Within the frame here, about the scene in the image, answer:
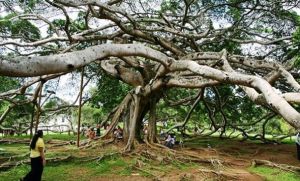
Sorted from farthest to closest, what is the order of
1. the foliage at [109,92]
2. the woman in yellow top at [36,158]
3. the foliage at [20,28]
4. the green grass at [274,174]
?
the foliage at [109,92] < the foliage at [20,28] < the green grass at [274,174] < the woman in yellow top at [36,158]

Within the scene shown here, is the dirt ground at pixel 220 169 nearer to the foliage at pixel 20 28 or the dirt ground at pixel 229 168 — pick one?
the dirt ground at pixel 229 168

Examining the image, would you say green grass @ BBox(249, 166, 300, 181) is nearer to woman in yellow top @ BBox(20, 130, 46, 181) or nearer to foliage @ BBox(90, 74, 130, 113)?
woman in yellow top @ BBox(20, 130, 46, 181)

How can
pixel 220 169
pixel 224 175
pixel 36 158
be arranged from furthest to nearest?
pixel 220 169 < pixel 224 175 < pixel 36 158

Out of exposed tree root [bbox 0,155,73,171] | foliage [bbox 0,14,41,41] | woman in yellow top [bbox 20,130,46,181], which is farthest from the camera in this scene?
foliage [bbox 0,14,41,41]

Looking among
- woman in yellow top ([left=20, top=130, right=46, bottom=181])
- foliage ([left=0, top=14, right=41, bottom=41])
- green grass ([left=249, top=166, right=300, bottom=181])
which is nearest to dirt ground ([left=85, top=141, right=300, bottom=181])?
green grass ([left=249, top=166, right=300, bottom=181])

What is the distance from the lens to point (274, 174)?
31.9 feet

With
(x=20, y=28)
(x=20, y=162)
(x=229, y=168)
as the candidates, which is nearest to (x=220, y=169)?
(x=229, y=168)

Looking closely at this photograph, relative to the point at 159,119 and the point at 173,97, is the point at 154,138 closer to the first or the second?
the point at 173,97

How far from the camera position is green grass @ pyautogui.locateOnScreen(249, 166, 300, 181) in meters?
9.29

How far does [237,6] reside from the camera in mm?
12375

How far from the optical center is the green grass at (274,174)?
929 centimetres

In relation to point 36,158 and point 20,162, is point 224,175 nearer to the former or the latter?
point 36,158

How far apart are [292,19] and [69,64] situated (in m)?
10.1

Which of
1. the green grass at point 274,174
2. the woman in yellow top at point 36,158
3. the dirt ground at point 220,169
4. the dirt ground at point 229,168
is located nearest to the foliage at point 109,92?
the dirt ground at point 220,169
